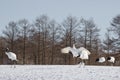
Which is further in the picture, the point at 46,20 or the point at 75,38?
the point at 46,20

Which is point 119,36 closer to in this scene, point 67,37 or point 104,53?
point 104,53

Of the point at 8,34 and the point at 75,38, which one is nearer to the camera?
the point at 75,38

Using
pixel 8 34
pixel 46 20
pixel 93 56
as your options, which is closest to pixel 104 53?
pixel 93 56

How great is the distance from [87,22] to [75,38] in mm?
4267

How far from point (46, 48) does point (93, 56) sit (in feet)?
25.4

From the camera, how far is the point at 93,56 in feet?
194

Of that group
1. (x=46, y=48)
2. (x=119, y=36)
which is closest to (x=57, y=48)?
(x=46, y=48)

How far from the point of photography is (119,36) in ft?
197

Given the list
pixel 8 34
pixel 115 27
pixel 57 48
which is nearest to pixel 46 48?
pixel 57 48

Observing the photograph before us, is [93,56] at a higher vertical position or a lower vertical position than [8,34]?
lower

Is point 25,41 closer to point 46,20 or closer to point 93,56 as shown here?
point 46,20

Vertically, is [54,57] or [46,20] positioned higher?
[46,20]

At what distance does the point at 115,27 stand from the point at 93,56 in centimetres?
656

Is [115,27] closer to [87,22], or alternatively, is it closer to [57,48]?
[87,22]
